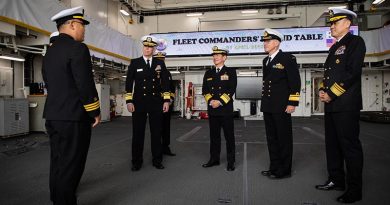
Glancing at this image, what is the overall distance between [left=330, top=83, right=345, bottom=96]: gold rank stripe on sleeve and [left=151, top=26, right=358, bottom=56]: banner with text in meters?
8.97

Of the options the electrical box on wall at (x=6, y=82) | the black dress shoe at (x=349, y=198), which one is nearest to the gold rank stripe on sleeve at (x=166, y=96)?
the black dress shoe at (x=349, y=198)

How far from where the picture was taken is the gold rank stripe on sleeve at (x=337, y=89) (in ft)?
7.92

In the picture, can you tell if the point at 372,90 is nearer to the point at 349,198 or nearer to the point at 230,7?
the point at 230,7

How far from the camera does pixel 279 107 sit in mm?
3039

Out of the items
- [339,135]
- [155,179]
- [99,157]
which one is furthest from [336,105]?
[99,157]

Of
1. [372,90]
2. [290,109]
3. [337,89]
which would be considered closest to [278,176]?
[290,109]

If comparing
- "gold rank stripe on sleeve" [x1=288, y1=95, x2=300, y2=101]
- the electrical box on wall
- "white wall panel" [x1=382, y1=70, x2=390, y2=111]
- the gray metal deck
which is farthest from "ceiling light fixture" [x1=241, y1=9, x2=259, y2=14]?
"gold rank stripe on sleeve" [x1=288, y1=95, x2=300, y2=101]

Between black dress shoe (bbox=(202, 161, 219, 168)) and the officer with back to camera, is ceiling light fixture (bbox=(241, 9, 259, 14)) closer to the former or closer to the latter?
Result: black dress shoe (bbox=(202, 161, 219, 168))

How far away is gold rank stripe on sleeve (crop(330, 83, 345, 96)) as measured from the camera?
241 centimetres

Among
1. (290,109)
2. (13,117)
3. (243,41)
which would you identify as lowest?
(13,117)

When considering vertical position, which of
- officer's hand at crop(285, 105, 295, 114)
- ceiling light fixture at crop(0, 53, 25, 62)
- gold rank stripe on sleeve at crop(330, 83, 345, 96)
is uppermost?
ceiling light fixture at crop(0, 53, 25, 62)

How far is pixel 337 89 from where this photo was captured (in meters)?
2.43

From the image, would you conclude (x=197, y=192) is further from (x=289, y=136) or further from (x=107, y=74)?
(x=107, y=74)

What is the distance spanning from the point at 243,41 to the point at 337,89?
9.80 m
